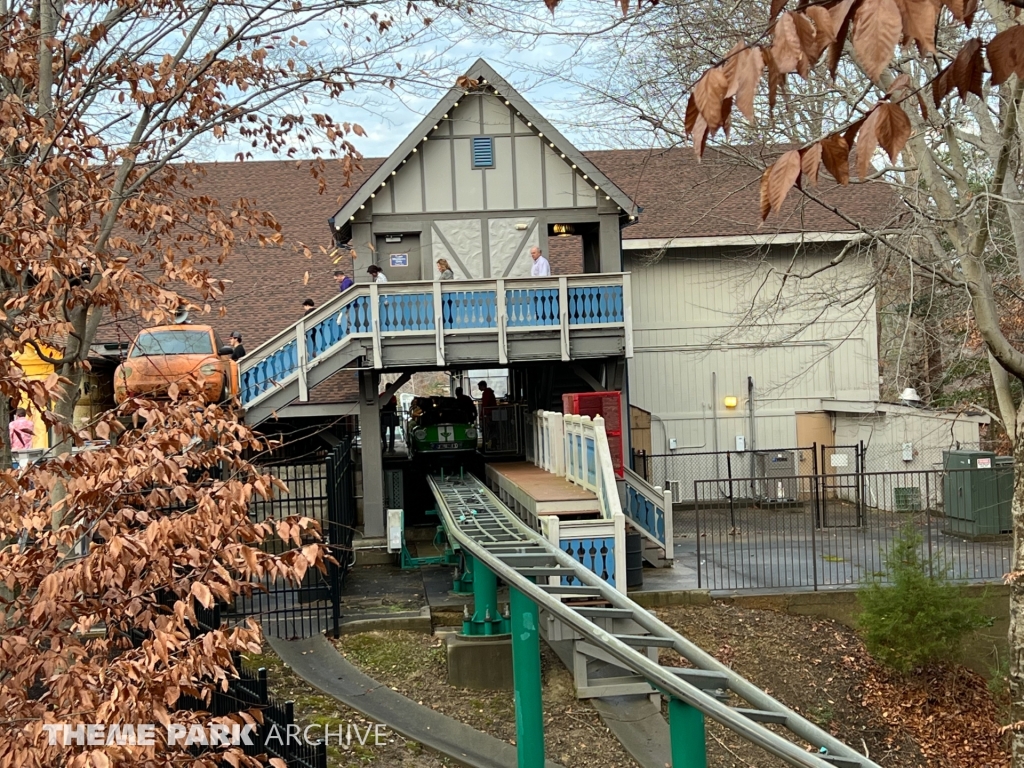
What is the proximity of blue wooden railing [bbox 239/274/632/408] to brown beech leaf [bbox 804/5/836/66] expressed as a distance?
15246 mm

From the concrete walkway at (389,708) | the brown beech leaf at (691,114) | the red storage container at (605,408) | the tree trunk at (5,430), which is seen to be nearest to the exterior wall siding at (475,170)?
the red storage container at (605,408)

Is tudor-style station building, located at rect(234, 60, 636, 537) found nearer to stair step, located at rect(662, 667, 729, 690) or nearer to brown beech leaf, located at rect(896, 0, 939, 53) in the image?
stair step, located at rect(662, 667, 729, 690)

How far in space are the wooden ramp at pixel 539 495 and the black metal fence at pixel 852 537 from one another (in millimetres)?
1904

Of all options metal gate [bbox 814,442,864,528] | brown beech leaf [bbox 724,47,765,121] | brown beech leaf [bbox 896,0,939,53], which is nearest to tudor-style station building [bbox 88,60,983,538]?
metal gate [bbox 814,442,864,528]

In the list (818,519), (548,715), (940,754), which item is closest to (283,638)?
(548,715)

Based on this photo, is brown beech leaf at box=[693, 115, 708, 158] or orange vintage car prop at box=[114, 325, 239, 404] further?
orange vintage car prop at box=[114, 325, 239, 404]

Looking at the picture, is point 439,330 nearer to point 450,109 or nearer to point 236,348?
point 236,348

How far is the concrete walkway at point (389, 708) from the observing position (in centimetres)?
995

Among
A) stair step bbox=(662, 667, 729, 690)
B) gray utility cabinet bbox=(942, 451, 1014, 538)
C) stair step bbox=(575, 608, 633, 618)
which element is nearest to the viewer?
stair step bbox=(662, 667, 729, 690)

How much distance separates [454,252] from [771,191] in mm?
17486

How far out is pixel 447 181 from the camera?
19938 millimetres

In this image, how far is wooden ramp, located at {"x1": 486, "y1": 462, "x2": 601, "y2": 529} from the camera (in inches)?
513

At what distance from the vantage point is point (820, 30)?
2.98 meters

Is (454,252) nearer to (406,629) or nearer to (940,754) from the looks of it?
Result: (406,629)
